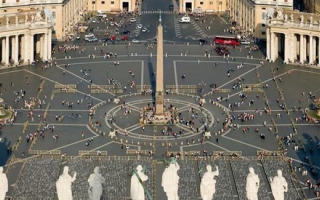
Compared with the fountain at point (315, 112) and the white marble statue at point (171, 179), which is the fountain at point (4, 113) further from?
the white marble statue at point (171, 179)

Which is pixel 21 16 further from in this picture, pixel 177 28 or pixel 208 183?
pixel 208 183

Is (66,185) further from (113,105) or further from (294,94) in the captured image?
(294,94)

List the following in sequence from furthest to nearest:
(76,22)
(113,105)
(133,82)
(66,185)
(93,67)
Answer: (76,22) < (93,67) < (133,82) < (113,105) < (66,185)

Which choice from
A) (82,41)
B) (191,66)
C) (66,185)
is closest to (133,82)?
(191,66)

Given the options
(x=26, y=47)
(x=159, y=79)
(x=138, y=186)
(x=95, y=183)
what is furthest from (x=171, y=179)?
(x=26, y=47)

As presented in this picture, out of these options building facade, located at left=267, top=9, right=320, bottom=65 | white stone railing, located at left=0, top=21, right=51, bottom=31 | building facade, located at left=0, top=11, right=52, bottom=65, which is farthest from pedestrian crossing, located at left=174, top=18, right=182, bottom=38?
white stone railing, located at left=0, top=21, right=51, bottom=31

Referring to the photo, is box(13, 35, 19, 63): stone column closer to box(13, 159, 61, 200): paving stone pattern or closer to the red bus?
the red bus

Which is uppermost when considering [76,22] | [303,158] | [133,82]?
[76,22]
